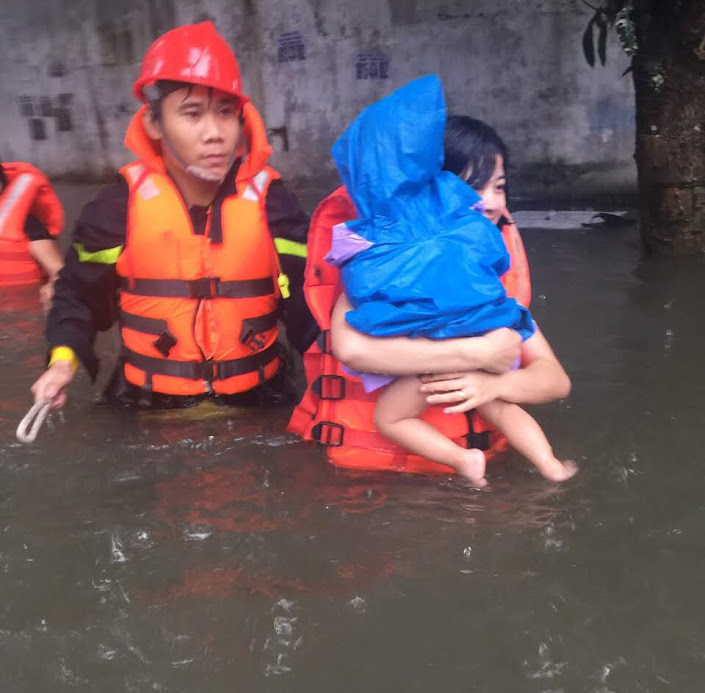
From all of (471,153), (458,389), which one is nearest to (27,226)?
(471,153)

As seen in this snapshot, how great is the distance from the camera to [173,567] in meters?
2.69

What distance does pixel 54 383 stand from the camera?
3109mm

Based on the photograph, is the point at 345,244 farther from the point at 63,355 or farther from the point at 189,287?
the point at 63,355

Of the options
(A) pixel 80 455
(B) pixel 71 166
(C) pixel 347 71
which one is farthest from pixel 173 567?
(B) pixel 71 166

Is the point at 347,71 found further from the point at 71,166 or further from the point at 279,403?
the point at 279,403

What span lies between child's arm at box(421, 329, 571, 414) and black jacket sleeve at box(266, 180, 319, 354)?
0.78 meters

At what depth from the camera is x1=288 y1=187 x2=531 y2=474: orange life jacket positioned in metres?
3.07

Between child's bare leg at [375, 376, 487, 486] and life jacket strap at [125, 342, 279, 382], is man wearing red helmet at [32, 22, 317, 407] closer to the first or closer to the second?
life jacket strap at [125, 342, 279, 382]

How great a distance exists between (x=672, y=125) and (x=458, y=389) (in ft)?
11.2

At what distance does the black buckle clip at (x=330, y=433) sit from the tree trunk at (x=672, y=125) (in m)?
3.31

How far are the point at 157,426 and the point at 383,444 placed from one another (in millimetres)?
1008

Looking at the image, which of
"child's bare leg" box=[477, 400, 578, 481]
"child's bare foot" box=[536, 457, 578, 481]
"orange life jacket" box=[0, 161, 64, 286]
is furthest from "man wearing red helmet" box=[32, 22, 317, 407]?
"orange life jacket" box=[0, 161, 64, 286]

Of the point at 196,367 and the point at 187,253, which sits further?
the point at 196,367

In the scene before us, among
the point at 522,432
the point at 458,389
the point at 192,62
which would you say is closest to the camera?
the point at 458,389
